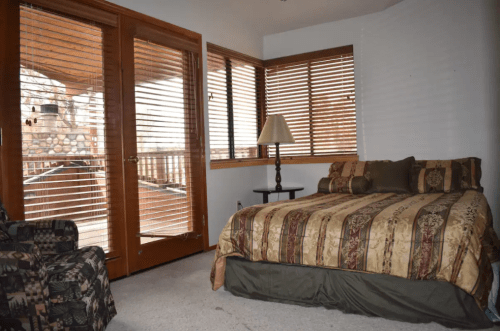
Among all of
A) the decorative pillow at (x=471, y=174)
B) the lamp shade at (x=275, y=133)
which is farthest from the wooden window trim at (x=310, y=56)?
the decorative pillow at (x=471, y=174)

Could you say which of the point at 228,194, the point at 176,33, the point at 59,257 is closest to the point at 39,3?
the point at 176,33

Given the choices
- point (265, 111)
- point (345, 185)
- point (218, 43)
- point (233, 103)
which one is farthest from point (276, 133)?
point (218, 43)

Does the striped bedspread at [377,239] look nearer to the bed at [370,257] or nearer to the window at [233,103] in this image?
the bed at [370,257]

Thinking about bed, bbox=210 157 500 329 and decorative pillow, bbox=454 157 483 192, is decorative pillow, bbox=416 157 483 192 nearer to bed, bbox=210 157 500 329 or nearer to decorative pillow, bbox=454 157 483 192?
decorative pillow, bbox=454 157 483 192

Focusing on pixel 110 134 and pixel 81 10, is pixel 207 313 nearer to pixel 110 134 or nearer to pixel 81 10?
pixel 110 134

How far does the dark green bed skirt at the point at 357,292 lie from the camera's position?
85.1 inches

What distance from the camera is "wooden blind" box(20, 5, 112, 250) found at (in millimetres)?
2836

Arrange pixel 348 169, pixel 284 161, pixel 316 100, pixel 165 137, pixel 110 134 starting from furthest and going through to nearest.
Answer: pixel 284 161
pixel 316 100
pixel 348 169
pixel 165 137
pixel 110 134

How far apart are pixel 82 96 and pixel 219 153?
1.82m

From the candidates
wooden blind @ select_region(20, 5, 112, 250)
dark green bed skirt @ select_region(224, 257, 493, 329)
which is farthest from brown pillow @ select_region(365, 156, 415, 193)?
wooden blind @ select_region(20, 5, 112, 250)

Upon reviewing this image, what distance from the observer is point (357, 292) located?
95.0 inches

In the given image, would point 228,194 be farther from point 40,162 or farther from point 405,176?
point 40,162

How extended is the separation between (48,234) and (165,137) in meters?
1.69

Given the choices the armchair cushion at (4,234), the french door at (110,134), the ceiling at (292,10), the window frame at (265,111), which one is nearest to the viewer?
the armchair cushion at (4,234)
